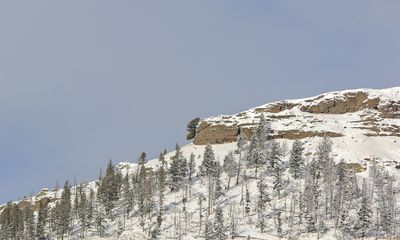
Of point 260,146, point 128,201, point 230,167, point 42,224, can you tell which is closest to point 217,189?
point 230,167

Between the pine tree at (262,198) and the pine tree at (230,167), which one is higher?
the pine tree at (230,167)

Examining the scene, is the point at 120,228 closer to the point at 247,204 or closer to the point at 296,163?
the point at 247,204

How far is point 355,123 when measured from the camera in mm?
197375

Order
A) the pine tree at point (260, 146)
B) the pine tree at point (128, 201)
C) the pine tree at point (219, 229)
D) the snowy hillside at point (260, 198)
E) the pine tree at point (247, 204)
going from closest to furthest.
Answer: the pine tree at point (219, 229)
the snowy hillside at point (260, 198)
the pine tree at point (247, 204)
the pine tree at point (128, 201)
the pine tree at point (260, 146)

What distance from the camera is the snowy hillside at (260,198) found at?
415 ft

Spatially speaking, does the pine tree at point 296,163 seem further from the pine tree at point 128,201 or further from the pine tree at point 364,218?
the pine tree at point 128,201

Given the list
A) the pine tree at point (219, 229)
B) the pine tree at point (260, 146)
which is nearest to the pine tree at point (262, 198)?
the pine tree at point (219, 229)

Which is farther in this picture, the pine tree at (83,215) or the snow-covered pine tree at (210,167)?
the snow-covered pine tree at (210,167)

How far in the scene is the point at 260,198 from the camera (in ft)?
456

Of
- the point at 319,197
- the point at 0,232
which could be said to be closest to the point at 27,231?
the point at 0,232

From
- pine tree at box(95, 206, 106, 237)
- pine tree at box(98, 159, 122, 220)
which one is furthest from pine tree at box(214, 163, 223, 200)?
pine tree at box(95, 206, 106, 237)

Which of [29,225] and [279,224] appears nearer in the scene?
[279,224]

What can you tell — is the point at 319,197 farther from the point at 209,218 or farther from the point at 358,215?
the point at 209,218

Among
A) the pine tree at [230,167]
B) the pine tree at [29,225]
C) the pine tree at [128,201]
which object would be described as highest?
the pine tree at [230,167]
